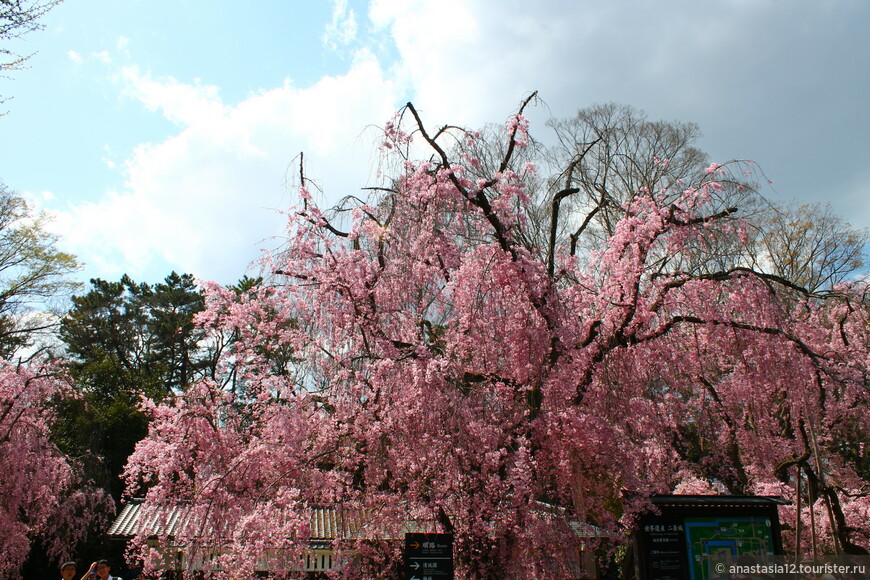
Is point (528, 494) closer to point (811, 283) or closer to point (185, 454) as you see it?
point (185, 454)

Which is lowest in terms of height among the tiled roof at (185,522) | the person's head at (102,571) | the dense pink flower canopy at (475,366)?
the person's head at (102,571)

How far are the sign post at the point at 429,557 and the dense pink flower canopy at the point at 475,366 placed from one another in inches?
18.4

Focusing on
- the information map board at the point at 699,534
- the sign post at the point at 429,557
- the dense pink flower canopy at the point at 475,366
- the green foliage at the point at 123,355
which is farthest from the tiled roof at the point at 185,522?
the green foliage at the point at 123,355

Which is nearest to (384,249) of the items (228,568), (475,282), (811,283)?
(475,282)

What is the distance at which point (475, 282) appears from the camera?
6.81m

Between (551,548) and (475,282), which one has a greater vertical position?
(475,282)

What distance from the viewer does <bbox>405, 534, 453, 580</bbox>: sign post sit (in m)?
5.90

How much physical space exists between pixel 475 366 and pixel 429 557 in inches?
84.6

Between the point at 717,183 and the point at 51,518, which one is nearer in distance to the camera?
the point at 717,183

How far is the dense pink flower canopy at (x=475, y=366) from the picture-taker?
639 centimetres

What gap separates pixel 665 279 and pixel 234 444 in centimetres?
651

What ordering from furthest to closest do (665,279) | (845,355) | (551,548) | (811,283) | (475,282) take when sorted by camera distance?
1. (811,283)
2. (845,355)
3. (665,279)
4. (475,282)
5. (551,548)

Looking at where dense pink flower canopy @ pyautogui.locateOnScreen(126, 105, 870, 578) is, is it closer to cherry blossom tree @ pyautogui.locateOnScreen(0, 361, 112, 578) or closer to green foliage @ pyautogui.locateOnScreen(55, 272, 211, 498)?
cherry blossom tree @ pyautogui.locateOnScreen(0, 361, 112, 578)

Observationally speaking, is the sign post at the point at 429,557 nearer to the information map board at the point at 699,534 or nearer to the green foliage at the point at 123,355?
the information map board at the point at 699,534
